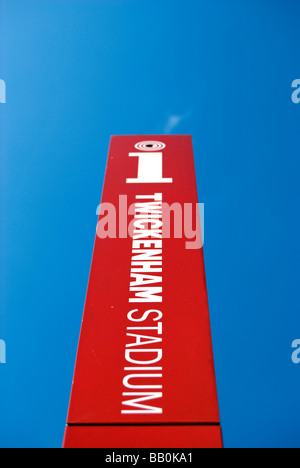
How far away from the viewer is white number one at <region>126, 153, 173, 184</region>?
378cm

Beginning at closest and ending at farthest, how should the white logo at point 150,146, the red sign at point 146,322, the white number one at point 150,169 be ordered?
the red sign at point 146,322 → the white number one at point 150,169 → the white logo at point 150,146

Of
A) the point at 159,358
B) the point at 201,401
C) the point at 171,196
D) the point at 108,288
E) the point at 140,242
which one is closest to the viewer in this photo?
the point at 201,401

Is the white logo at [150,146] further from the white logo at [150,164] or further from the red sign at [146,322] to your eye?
the red sign at [146,322]

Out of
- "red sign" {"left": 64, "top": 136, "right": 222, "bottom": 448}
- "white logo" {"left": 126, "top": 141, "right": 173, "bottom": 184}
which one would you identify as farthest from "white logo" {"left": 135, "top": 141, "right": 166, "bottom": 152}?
"red sign" {"left": 64, "top": 136, "right": 222, "bottom": 448}

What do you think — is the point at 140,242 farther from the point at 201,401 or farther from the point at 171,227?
the point at 201,401

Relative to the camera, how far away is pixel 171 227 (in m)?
3.43

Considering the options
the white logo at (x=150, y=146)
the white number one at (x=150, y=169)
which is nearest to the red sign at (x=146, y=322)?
the white number one at (x=150, y=169)

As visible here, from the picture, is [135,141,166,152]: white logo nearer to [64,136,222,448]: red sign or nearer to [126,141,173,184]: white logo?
[126,141,173,184]: white logo

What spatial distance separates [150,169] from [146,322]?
56.2 inches

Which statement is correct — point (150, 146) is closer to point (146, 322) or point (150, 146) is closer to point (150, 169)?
point (150, 169)

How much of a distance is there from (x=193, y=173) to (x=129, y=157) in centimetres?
52

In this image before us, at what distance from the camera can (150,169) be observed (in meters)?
3.88

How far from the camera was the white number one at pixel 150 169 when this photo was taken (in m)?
3.78

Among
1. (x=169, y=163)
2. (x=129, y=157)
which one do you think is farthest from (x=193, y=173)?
(x=129, y=157)
